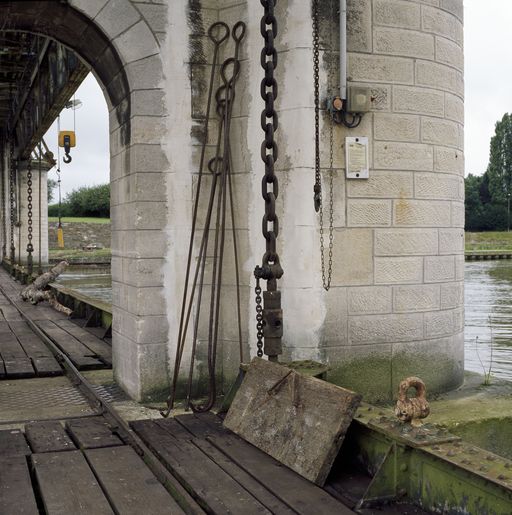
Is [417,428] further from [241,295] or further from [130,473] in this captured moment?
[241,295]

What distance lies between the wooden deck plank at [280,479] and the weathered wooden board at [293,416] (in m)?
0.04

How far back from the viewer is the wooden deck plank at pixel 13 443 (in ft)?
14.4

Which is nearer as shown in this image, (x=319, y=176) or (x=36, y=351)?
(x=319, y=176)

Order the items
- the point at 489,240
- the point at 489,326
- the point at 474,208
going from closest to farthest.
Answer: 1. the point at 489,326
2. the point at 489,240
3. the point at 474,208

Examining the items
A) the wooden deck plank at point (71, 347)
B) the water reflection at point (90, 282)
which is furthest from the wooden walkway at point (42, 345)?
the water reflection at point (90, 282)

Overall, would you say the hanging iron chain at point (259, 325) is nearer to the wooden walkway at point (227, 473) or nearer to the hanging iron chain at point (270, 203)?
the hanging iron chain at point (270, 203)

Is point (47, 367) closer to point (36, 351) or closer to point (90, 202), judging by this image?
point (36, 351)

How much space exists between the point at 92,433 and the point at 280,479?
4.84ft

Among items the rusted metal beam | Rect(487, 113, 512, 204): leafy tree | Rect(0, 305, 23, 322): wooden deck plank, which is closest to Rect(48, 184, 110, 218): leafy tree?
Rect(487, 113, 512, 204): leafy tree

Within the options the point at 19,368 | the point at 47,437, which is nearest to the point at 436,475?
the point at 47,437

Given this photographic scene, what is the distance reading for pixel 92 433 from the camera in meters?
4.77

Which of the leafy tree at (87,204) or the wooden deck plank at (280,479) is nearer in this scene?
the wooden deck plank at (280,479)

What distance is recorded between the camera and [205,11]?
5.67 m

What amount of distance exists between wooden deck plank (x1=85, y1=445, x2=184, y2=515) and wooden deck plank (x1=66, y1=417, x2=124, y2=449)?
12cm
